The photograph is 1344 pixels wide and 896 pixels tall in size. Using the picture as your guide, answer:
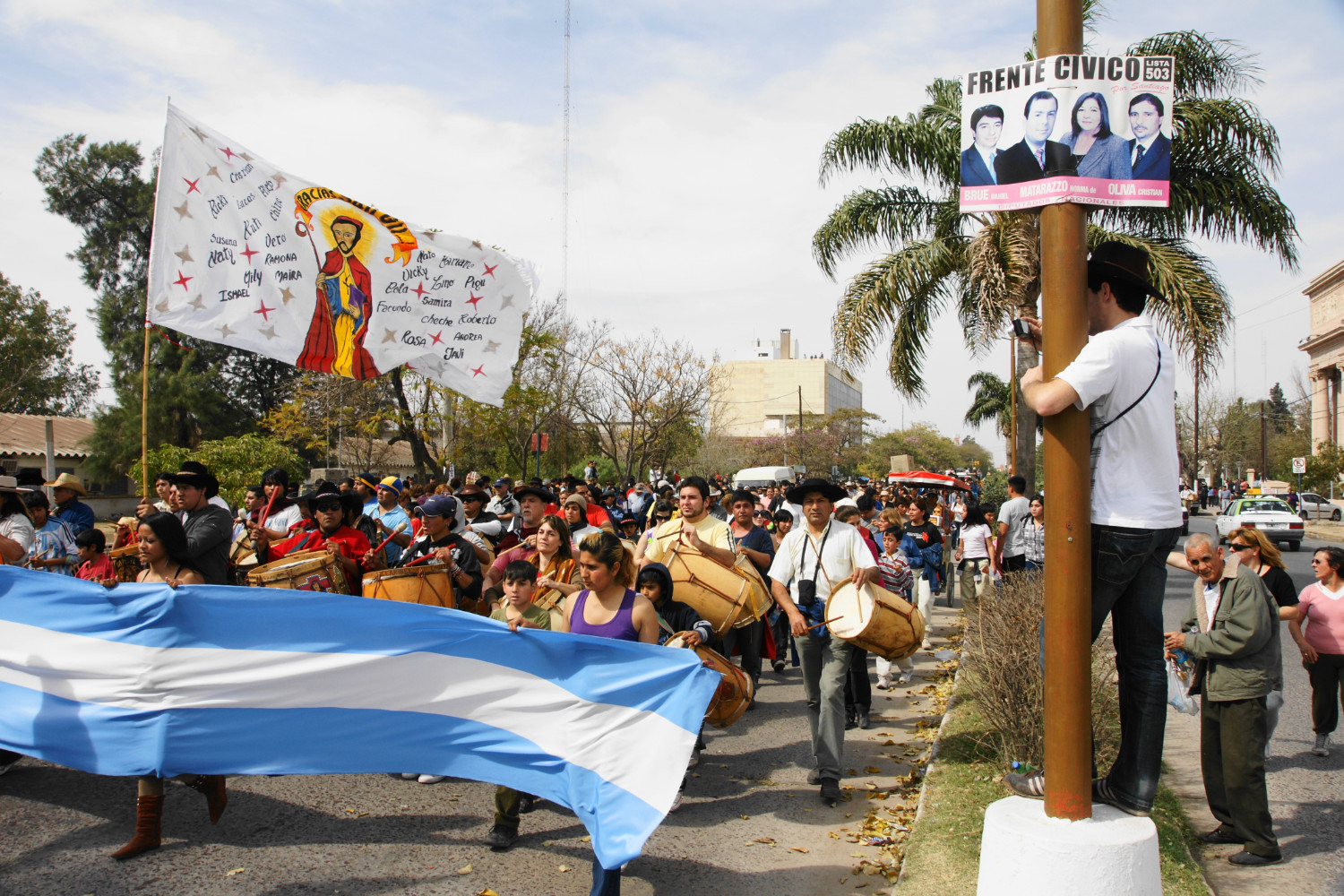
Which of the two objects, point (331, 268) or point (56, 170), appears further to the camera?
point (56, 170)

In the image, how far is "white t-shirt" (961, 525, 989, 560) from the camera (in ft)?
44.1

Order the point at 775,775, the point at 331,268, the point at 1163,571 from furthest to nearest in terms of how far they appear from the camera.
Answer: the point at 331,268, the point at 775,775, the point at 1163,571

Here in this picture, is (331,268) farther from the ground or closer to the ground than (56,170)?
closer to the ground

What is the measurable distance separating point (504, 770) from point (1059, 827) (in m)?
→ 2.63

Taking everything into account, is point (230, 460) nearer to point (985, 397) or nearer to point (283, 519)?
point (283, 519)

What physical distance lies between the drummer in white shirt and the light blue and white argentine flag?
1.89 meters

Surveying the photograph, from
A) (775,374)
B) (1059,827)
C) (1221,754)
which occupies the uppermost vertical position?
(775,374)

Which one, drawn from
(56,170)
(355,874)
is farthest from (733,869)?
(56,170)

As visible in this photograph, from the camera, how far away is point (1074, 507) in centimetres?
320

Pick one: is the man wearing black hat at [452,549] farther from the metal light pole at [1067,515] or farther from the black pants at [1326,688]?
the black pants at [1326,688]

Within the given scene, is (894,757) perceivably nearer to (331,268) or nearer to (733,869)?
(733,869)

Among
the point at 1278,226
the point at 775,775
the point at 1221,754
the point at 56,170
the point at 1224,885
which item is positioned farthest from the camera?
the point at 56,170

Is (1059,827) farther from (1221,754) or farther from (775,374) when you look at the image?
(775,374)

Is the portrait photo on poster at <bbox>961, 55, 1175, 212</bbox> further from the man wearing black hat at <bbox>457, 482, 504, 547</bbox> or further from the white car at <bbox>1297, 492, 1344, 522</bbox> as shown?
the white car at <bbox>1297, 492, 1344, 522</bbox>
